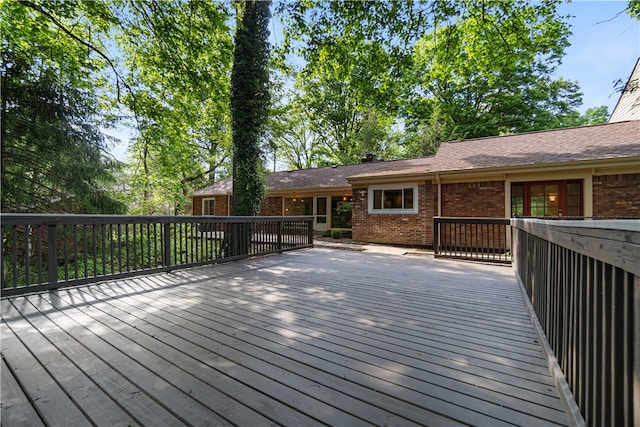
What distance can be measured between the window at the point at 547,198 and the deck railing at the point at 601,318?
6871 millimetres

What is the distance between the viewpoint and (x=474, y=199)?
8367 mm

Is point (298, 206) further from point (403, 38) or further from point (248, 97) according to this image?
point (403, 38)

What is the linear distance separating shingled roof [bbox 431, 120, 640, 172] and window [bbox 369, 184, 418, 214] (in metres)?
1.14

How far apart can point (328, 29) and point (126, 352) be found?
7.09 metres

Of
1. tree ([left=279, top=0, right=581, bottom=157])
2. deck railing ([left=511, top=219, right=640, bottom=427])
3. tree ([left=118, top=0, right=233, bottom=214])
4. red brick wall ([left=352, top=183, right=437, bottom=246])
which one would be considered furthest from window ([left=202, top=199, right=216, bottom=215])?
deck railing ([left=511, top=219, right=640, bottom=427])

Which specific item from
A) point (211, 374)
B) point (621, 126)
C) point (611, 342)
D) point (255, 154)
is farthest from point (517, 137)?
point (211, 374)

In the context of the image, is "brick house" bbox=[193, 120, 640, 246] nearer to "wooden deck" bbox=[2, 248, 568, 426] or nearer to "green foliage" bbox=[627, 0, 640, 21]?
"green foliage" bbox=[627, 0, 640, 21]

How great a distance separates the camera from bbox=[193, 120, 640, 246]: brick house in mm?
6844

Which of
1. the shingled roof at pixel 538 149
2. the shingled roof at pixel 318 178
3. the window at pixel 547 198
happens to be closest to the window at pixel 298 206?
the shingled roof at pixel 318 178

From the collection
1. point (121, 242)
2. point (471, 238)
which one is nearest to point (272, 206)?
point (121, 242)

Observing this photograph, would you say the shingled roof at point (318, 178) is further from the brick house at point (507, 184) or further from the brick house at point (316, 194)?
the brick house at point (507, 184)

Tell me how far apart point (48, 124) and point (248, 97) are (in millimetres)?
4535

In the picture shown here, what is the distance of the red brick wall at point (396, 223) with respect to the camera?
8852mm

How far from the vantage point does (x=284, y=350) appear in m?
1.97
